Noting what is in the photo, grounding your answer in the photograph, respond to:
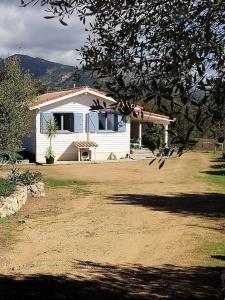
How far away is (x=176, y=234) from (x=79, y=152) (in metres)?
18.1

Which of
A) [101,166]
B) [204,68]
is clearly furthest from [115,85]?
[101,166]

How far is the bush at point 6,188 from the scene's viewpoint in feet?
47.5

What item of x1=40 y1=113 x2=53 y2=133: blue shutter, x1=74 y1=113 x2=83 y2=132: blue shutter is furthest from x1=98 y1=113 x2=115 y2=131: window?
x1=40 y1=113 x2=53 y2=133: blue shutter

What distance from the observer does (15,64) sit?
18750 millimetres

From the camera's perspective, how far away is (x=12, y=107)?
1795cm

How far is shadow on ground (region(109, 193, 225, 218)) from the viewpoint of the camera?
15.8m

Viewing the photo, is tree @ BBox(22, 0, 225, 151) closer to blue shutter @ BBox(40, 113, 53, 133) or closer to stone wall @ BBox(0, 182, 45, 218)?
stone wall @ BBox(0, 182, 45, 218)

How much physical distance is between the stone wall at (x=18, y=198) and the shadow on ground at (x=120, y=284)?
189 inches

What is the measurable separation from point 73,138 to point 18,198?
50.8 feet

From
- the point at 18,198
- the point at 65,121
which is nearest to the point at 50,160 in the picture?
the point at 65,121

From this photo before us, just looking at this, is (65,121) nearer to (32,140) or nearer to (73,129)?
(73,129)

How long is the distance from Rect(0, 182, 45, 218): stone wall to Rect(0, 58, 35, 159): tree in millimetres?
1536

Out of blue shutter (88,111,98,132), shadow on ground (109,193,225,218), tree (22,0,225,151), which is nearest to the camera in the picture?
tree (22,0,225,151)

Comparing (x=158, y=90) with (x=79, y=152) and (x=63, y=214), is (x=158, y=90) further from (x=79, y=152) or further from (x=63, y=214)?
(x=79, y=152)
